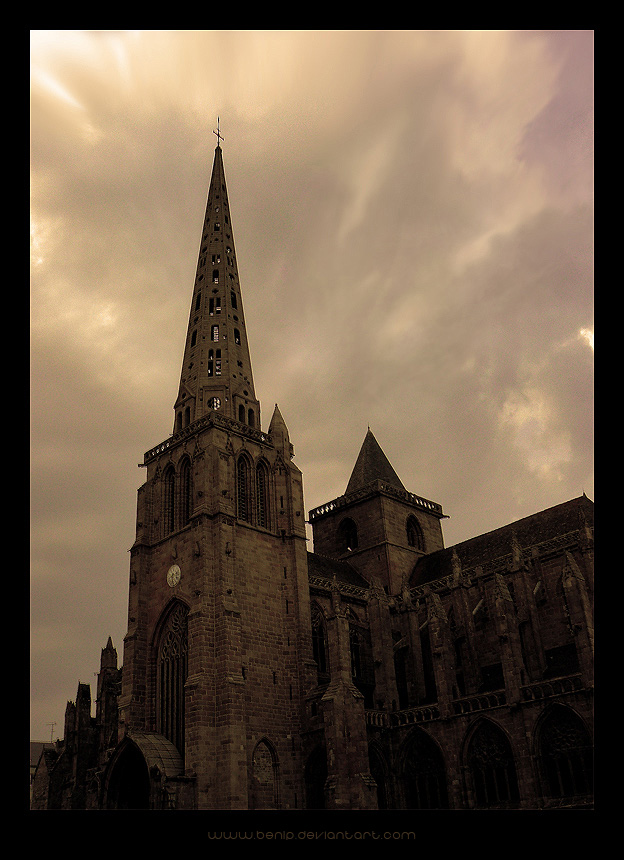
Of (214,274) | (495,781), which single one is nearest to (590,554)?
(495,781)

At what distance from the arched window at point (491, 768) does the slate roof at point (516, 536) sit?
12.7 m

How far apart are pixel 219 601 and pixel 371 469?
24.8 metres

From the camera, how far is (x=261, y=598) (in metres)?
38.9

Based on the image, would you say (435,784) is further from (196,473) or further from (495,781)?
(196,473)

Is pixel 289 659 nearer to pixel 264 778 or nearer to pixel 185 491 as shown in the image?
pixel 264 778

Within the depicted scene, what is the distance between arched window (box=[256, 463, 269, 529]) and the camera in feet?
138

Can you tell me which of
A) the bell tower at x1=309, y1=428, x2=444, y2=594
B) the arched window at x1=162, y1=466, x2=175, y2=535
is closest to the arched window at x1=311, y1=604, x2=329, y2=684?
the bell tower at x1=309, y1=428, x2=444, y2=594

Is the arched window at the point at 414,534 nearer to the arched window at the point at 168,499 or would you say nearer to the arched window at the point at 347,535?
the arched window at the point at 347,535

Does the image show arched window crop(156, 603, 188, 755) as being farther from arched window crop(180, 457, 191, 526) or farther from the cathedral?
arched window crop(180, 457, 191, 526)

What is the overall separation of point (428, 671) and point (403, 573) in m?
10.8

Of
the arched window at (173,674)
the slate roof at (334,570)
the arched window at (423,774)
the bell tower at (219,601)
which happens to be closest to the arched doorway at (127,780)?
the bell tower at (219,601)

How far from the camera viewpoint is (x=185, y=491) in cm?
4247

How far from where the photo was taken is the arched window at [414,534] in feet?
185

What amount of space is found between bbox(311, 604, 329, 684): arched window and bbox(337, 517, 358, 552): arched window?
44.6ft
